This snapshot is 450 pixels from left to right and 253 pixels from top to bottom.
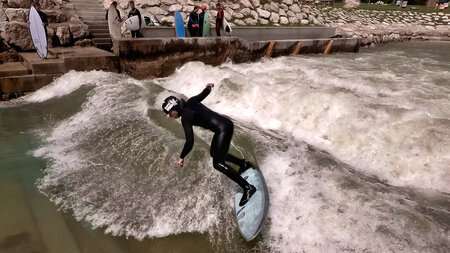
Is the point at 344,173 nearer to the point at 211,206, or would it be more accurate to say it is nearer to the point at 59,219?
the point at 211,206

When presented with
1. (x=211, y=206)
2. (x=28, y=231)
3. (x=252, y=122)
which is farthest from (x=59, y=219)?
(x=252, y=122)

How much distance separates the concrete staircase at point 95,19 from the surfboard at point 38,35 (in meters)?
3.07

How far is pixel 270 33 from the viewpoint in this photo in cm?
1905

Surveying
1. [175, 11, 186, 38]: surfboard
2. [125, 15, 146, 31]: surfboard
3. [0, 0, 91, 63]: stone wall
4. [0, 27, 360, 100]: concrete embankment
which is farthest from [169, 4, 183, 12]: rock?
[125, 15, 146, 31]: surfboard

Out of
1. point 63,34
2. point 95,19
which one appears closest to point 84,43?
point 63,34

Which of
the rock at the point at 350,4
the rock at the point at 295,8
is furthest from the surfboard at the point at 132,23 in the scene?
the rock at the point at 350,4

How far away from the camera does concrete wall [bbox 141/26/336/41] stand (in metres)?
14.7

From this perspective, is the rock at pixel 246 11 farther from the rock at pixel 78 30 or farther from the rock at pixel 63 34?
the rock at pixel 63 34

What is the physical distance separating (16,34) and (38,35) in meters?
2.04

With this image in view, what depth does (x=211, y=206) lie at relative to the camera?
5363 millimetres

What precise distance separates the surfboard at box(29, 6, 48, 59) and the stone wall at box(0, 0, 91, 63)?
1.69m

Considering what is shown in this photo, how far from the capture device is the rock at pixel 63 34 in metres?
13.0

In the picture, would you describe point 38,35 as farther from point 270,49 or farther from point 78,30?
point 270,49

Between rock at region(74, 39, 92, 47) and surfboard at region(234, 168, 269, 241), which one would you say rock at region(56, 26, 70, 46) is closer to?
rock at region(74, 39, 92, 47)
